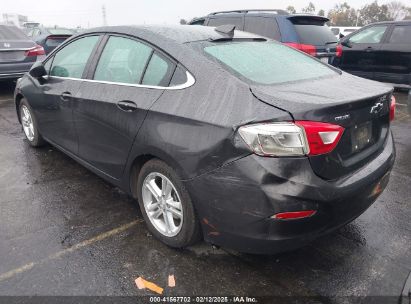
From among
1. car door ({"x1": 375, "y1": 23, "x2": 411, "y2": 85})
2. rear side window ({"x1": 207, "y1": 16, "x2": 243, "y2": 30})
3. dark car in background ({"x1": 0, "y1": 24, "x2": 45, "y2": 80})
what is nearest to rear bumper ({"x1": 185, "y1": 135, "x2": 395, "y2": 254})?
rear side window ({"x1": 207, "y1": 16, "x2": 243, "y2": 30})

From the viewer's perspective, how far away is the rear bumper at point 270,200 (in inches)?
80.4

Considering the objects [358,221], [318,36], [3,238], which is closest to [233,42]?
[358,221]

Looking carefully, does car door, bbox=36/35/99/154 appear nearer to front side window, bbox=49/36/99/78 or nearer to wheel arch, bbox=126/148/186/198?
front side window, bbox=49/36/99/78

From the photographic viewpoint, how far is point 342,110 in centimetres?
218

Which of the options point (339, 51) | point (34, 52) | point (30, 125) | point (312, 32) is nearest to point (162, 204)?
point (30, 125)

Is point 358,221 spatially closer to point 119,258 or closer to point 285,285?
point 285,285

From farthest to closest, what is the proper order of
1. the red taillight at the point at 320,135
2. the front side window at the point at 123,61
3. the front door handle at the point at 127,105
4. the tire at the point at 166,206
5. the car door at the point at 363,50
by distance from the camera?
the car door at the point at 363,50 < the front side window at the point at 123,61 < the front door handle at the point at 127,105 < the tire at the point at 166,206 < the red taillight at the point at 320,135

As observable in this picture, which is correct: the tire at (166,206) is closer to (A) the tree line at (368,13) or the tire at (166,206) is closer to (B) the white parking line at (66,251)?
(B) the white parking line at (66,251)

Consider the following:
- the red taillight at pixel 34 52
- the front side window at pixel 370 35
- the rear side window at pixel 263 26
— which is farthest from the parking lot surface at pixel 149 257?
the front side window at pixel 370 35

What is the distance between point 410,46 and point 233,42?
21.8ft

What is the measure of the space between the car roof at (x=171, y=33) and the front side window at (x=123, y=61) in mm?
74

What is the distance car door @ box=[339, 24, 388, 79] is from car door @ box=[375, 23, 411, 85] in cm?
15

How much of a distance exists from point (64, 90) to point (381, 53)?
23.8ft

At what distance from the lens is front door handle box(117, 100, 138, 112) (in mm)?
2746
